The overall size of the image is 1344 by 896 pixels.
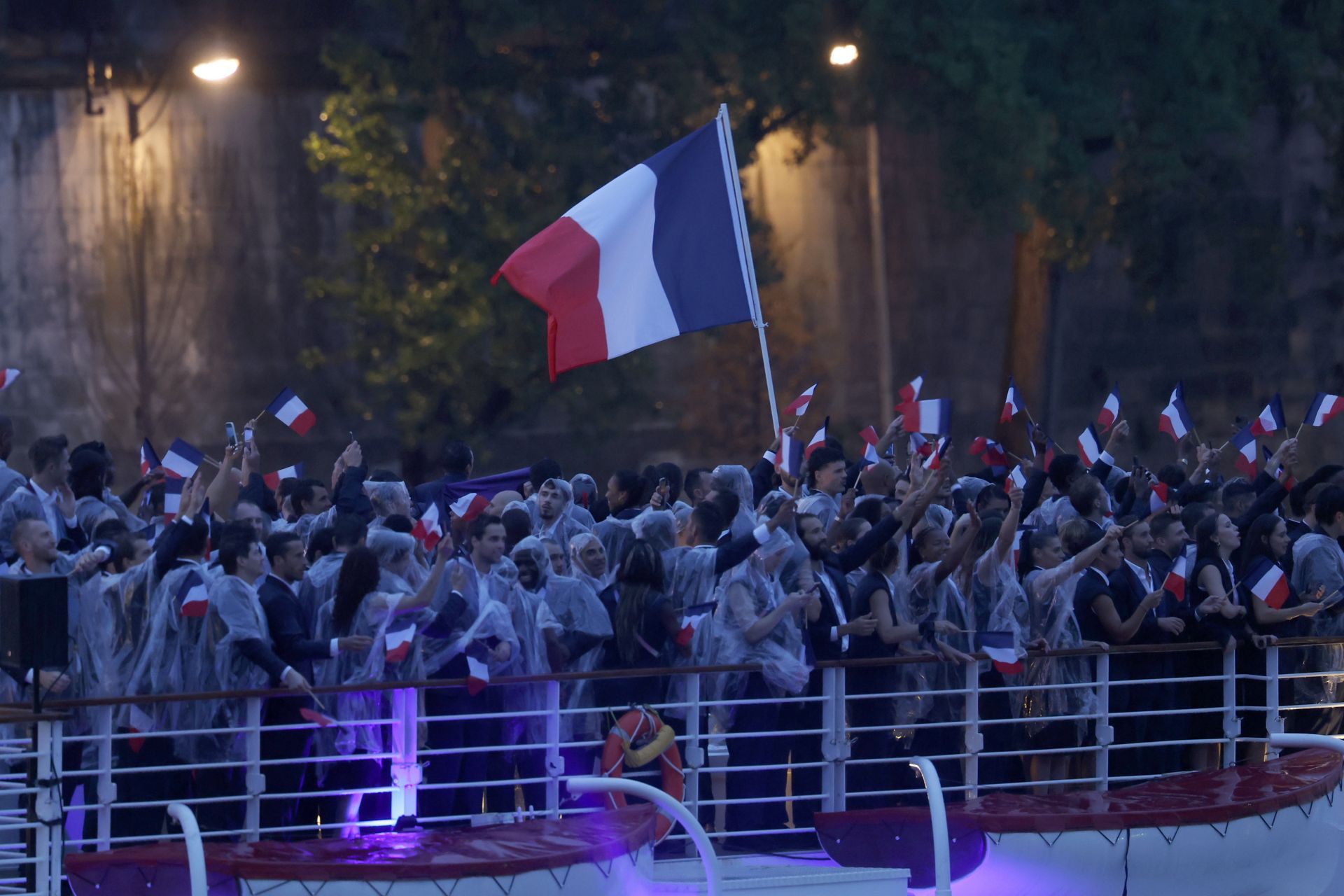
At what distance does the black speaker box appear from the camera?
700 cm

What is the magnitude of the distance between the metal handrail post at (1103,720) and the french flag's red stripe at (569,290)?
3.02m

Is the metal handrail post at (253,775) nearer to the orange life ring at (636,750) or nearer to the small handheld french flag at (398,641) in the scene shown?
the small handheld french flag at (398,641)

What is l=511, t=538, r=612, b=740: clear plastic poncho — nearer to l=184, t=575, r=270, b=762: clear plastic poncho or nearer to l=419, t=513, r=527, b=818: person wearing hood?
l=419, t=513, r=527, b=818: person wearing hood

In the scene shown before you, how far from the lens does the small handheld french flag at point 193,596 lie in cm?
831

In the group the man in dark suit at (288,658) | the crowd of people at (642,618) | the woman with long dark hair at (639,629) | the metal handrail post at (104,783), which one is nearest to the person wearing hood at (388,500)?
the crowd of people at (642,618)

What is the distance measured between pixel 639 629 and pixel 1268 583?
3461mm

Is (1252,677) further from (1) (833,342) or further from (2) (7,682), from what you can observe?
(1) (833,342)

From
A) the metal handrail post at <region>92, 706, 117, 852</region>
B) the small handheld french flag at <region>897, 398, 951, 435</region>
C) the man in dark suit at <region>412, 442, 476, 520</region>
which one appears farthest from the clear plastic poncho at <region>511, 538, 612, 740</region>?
the small handheld french flag at <region>897, 398, 951, 435</region>

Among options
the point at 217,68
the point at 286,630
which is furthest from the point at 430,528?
the point at 217,68

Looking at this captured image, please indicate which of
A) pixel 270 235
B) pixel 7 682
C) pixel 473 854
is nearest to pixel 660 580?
pixel 473 854

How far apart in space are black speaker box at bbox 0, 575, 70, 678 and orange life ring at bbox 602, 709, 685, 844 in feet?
8.27

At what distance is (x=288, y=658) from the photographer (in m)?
8.51

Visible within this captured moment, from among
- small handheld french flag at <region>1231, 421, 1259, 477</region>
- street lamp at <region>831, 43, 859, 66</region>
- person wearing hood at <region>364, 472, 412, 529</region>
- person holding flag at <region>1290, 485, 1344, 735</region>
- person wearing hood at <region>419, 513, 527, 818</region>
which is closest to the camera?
person wearing hood at <region>419, 513, 527, 818</region>

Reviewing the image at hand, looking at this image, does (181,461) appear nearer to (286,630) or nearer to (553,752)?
(286,630)
